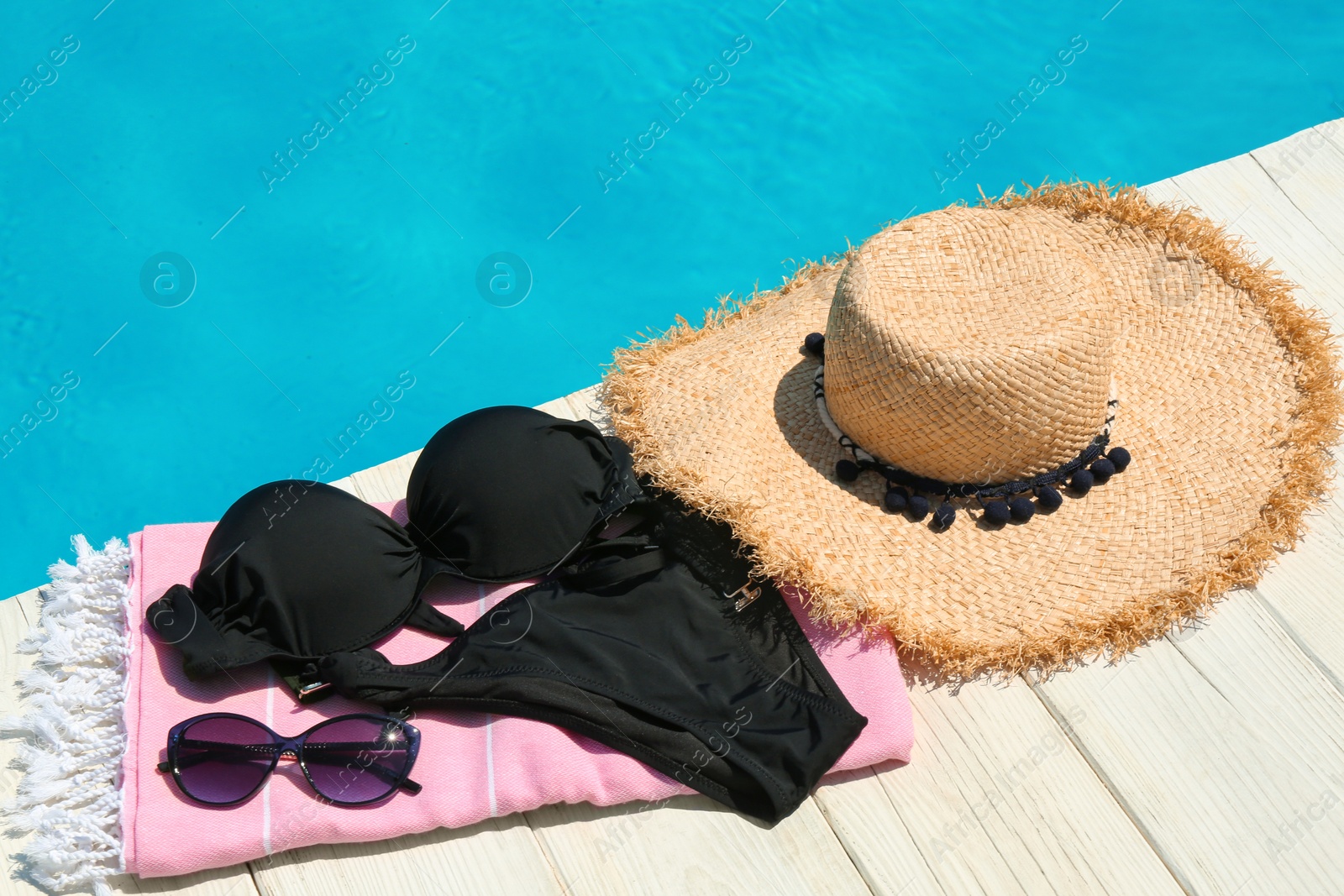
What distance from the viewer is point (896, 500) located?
2.13 meters

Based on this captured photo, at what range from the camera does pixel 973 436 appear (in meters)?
2.03

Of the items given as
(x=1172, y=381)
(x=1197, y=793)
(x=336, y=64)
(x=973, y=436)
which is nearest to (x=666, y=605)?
(x=973, y=436)

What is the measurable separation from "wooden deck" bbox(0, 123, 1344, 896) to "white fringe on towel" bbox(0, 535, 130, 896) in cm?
10

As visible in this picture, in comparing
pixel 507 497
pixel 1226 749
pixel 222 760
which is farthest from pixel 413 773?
pixel 1226 749

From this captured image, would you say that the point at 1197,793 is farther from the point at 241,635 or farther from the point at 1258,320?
the point at 241,635

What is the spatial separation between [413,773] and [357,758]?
0.37 ft

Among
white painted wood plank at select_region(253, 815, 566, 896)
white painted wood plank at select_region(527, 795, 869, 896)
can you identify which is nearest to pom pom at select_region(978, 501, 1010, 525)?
white painted wood plank at select_region(527, 795, 869, 896)

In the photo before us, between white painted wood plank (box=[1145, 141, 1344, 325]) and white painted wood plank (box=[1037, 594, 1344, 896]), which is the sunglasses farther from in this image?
white painted wood plank (box=[1145, 141, 1344, 325])

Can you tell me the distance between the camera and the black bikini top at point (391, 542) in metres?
1.96

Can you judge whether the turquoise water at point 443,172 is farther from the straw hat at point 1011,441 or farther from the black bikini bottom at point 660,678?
the black bikini bottom at point 660,678

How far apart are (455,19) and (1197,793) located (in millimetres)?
4073

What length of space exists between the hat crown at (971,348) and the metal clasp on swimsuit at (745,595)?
408mm

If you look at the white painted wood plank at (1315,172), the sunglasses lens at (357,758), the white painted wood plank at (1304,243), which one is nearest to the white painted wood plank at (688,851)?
the sunglasses lens at (357,758)

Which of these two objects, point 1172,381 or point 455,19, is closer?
point 1172,381
